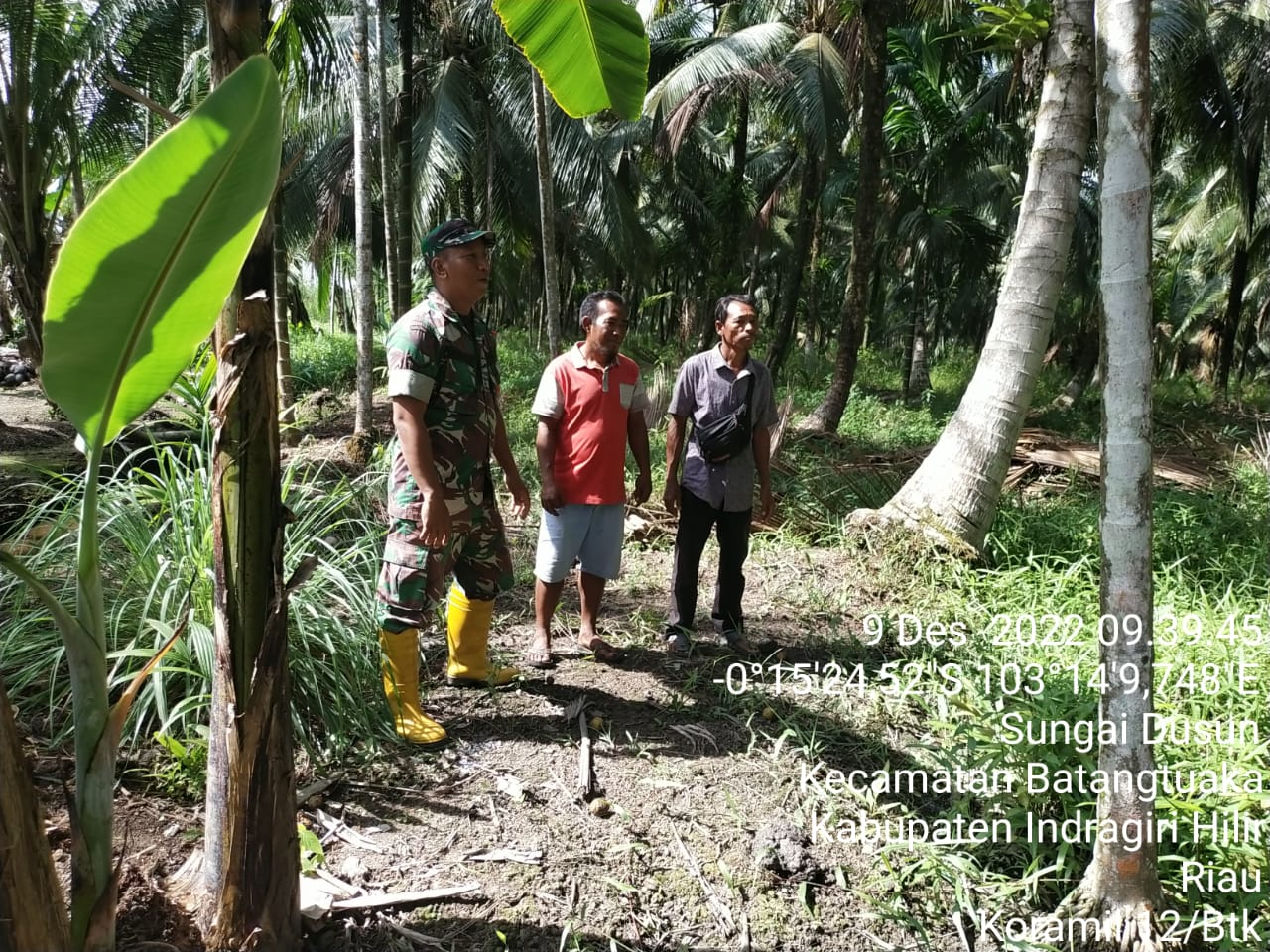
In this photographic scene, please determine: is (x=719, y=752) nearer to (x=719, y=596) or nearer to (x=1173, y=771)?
(x=719, y=596)

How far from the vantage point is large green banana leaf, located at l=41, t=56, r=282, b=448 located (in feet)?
4.05

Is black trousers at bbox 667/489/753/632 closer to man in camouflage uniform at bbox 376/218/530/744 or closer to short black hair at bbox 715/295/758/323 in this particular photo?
short black hair at bbox 715/295/758/323

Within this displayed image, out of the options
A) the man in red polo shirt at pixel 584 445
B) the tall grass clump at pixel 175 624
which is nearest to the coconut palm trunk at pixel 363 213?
the tall grass clump at pixel 175 624

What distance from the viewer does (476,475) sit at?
3230 millimetres

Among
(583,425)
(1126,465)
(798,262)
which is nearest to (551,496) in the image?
(583,425)

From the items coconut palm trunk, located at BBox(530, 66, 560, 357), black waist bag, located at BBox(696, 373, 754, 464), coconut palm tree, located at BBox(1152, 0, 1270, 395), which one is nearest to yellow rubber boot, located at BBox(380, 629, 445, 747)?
black waist bag, located at BBox(696, 373, 754, 464)

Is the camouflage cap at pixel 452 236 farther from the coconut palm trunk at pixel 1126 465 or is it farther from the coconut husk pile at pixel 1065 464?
the coconut husk pile at pixel 1065 464

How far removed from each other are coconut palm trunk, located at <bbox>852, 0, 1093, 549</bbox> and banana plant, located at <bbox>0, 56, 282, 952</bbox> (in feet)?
15.6

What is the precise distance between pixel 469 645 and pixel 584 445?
101 cm

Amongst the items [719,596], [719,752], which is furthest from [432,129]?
[719,752]

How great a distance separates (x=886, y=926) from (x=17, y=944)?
6.78 ft

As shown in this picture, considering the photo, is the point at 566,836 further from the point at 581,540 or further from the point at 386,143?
the point at 386,143

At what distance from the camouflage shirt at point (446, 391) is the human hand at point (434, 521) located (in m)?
0.08

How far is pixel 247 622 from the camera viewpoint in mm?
1687
